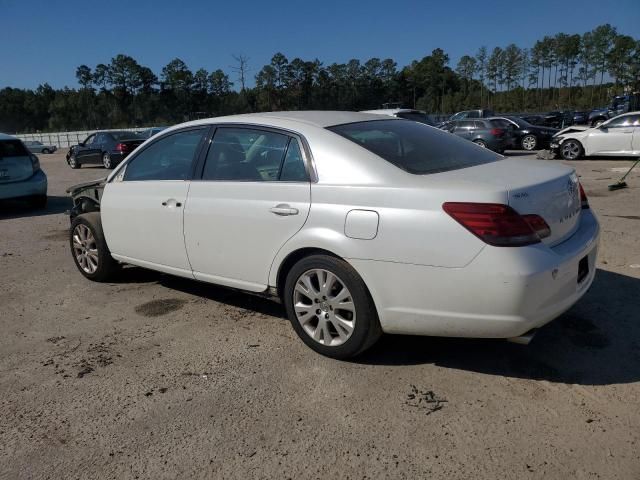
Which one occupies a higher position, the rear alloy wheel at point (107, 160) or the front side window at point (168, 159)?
the front side window at point (168, 159)

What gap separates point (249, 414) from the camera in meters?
2.97

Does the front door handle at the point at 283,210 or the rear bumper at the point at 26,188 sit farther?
the rear bumper at the point at 26,188

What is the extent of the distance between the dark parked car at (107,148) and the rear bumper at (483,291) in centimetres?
1852

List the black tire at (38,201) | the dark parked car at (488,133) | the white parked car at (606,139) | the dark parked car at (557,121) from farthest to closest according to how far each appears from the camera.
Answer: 1. the dark parked car at (557,121)
2. the dark parked car at (488,133)
3. the white parked car at (606,139)
4. the black tire at (38,201)

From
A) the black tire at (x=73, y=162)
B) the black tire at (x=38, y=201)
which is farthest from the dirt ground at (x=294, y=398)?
the black tire at (x=73, y=162)

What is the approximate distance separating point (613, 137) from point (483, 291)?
15.4 metres

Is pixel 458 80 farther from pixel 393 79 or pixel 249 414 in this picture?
pixel 249 414

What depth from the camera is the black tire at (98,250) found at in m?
5.20

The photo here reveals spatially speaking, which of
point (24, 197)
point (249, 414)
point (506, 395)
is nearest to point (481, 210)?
point (506, 395)

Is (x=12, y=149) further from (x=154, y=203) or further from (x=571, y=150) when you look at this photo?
(x=571, y=150)

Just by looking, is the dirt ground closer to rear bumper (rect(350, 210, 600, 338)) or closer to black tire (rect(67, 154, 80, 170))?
rear bumper (rect(350, 210, 600, 338))

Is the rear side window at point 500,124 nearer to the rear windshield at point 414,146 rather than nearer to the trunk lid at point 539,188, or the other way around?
the rear windshield at point 414,146

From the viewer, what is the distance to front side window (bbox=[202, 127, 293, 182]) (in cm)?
378

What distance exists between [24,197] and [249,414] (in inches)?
370
